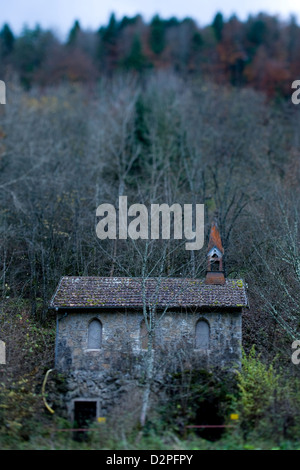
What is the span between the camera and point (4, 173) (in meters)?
28.5

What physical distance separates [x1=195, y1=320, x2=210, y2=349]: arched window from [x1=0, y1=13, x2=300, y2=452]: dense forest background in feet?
5.58

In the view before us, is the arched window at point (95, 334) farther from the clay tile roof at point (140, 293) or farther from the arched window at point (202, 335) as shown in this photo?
the arched window at point (202, 335)

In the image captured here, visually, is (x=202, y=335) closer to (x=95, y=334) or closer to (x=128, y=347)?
(x=128, y=347)

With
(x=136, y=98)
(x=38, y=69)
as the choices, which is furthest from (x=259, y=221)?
(x=38, y=69)

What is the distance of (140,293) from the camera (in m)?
17.0

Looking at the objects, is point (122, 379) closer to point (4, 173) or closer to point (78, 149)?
point (4, 173)

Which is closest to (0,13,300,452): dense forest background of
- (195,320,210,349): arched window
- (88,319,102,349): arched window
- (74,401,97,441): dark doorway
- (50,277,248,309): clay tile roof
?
(50,277,248,309): clay tile roof

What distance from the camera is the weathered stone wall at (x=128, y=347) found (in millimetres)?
15867

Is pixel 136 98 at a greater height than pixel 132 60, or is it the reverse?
pixel 132 60

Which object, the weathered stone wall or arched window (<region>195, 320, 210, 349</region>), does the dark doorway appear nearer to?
the weathered stone wall

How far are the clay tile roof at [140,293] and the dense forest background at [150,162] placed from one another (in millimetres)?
870

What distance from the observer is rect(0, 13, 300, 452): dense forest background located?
1809 cm

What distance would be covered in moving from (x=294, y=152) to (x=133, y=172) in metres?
11.6

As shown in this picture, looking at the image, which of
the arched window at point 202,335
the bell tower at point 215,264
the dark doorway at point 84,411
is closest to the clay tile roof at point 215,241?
the bell tower at point 215,264
